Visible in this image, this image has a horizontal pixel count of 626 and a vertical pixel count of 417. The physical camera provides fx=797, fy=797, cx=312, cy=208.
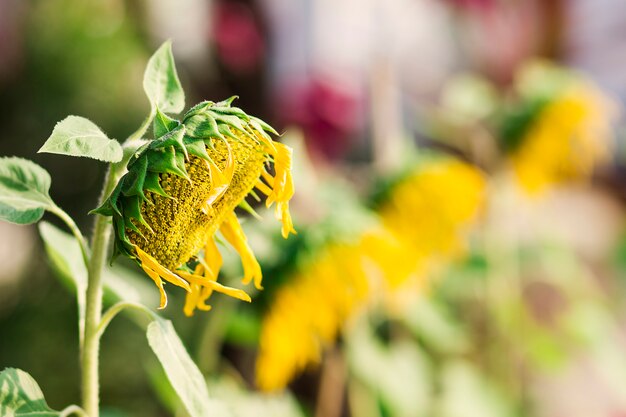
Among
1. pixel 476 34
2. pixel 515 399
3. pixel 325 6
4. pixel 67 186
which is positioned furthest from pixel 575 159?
pixel 476 34

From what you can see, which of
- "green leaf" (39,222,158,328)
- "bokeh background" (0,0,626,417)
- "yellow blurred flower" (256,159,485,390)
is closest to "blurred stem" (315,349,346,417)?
"bokeh background" (0,0,626,417)

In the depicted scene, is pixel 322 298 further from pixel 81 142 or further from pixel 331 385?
pixel 331 385

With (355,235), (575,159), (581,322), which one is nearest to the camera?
(355,235)

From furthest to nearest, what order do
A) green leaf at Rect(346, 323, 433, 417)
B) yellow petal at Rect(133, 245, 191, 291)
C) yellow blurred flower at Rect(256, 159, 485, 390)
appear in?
green leaf at Rect(346, 323, 433, 417) < yellow blurred flower at Rect(256, 159, 485, 390) < yellow petal at Rect(133, 245, 191, 291)

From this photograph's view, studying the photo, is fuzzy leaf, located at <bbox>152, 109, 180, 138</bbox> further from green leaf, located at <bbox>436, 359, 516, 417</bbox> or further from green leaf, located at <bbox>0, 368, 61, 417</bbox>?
green leaf, located at <bbox>436, 359, 516, 417</bbox>

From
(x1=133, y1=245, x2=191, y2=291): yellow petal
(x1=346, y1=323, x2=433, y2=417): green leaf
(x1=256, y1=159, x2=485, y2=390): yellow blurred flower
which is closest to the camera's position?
(x1=133, y1=245, x2=191, y2=291): yellow petal

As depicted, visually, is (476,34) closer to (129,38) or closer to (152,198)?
(129,38)

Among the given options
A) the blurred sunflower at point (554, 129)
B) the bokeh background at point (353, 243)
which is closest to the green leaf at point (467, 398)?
the bokeh background at point (353, 243)
